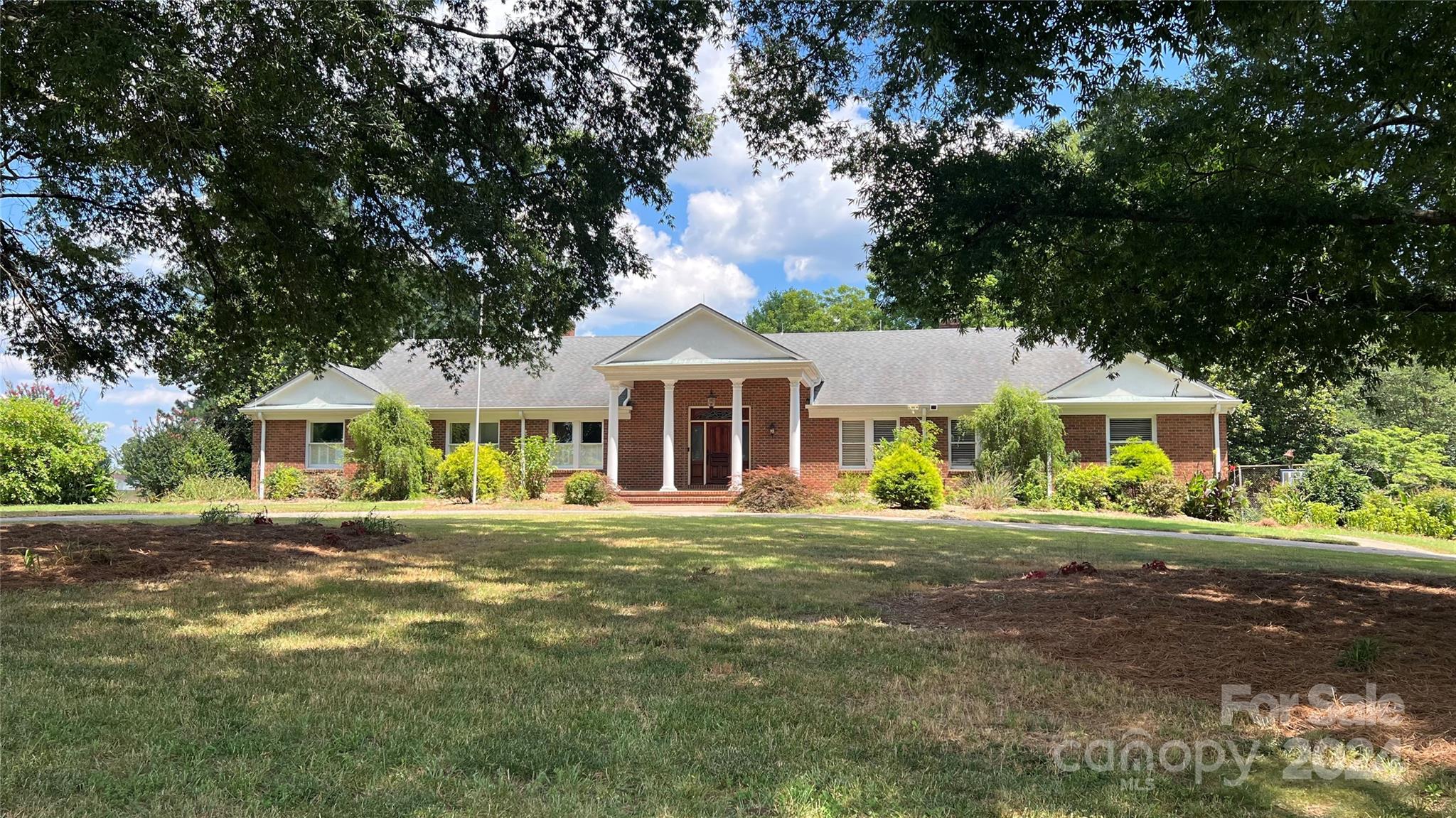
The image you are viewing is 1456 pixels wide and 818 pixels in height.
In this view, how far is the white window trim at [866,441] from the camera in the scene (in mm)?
25458

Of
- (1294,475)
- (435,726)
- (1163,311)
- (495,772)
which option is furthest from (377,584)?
(1294,475)

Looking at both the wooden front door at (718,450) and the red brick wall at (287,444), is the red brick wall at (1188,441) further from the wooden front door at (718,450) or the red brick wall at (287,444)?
the red brick wall at (287,444)

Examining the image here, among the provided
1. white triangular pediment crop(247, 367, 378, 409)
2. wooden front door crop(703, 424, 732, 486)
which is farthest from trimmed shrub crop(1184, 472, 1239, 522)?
white triangular pediment crop(247, 367, 378, 409)

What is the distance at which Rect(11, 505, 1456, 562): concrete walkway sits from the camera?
44.6ft

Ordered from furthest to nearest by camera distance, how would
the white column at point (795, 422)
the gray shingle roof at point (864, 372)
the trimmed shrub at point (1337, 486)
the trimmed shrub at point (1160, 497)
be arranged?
1. the gray shingle roof at point (864, 372)
2. the white column at point (795, 422)
3. the trimmed shrub at point (1160, 497)
4. the trimmed shrub at point (1337, 486)

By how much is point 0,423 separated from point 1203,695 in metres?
26.1

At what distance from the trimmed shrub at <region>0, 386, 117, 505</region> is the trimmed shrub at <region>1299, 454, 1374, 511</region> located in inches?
1217

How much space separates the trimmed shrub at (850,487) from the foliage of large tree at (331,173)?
11896 millimetres

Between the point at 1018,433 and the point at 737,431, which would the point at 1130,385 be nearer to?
the point at 1018,433

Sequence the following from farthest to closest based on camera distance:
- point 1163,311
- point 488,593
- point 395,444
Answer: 1. point 395,444
2. point 488,593
3. point 1163,311

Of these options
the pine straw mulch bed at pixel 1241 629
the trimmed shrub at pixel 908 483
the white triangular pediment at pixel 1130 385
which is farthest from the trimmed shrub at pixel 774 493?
the pine straw mulch bed at pixel 1241 629

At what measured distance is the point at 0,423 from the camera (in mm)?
20359

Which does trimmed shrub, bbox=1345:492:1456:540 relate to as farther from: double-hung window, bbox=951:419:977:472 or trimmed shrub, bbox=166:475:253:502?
trimmed shrub, bbox=166:475:253:502

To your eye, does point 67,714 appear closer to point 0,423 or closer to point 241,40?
point 241,40
